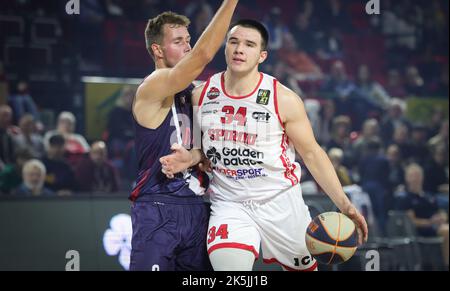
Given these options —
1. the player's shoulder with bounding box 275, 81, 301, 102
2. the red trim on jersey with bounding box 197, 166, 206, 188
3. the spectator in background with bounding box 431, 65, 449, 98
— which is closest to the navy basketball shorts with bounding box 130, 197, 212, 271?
the red trim on jersey with bounding box 197, 166, 206, 188

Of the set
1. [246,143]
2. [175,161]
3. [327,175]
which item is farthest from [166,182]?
[327,175]

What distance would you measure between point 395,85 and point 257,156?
9.27 m

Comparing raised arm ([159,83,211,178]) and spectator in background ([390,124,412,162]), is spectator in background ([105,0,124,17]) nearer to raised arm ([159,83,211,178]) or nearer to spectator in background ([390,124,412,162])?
spectator in background ([390,124,412,162])

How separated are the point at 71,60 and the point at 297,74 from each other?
4196 mm

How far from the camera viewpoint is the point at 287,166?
5512 millimetres

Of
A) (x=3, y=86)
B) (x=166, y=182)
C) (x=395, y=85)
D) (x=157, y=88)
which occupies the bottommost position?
(x=166, y=182)

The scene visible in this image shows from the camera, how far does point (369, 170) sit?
1123 centimetres

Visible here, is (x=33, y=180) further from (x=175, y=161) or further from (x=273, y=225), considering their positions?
(x=273, y=225)

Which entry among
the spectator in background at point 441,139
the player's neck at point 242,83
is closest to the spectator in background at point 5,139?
the player's neck at point 242,83

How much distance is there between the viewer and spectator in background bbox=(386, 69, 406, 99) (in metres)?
13.9

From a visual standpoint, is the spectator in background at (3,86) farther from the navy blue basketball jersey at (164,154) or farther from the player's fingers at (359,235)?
the player's fingers at (359,235)

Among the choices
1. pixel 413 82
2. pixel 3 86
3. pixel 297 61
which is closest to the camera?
pixel 3 86
